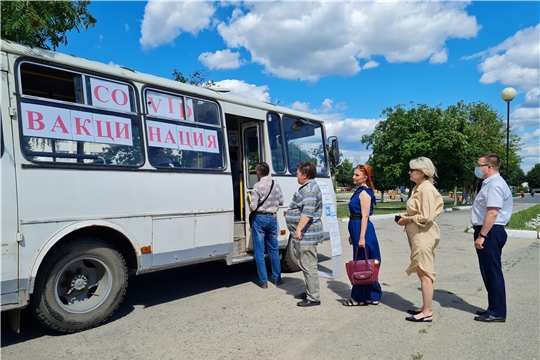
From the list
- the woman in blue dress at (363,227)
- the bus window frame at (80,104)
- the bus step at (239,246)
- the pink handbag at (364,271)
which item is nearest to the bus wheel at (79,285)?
the bus window frame at (80,104)

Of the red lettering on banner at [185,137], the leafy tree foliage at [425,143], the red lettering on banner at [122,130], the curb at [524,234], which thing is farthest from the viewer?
the leafy tree foliage at [425,143]

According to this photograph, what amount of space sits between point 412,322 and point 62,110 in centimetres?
461

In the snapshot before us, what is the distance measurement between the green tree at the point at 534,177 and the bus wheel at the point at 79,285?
13411 centimetres

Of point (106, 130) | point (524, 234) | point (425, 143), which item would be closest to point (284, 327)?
point (106, 130)

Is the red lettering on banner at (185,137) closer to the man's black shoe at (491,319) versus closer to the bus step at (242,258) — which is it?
the bus step at (242,258)

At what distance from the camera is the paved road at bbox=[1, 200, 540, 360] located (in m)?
4.06

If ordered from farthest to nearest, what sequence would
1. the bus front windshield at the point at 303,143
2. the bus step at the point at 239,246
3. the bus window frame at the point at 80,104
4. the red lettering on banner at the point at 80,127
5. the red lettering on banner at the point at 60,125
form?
the bus front windshield at the point at 303,143 < the bus step at the point at 239,246 < the red lettering on banner at the point at 80,127 < the red lettering on banner at the point at 60,125 < the bus window frame at the point at 80,104

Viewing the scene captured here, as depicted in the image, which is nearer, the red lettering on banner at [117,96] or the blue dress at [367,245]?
the red lettering on banner at [117,96]

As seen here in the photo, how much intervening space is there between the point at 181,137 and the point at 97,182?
4.51 feet

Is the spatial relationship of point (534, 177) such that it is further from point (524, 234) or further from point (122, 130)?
point (122, 130)

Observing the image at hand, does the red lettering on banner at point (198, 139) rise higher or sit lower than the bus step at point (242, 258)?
higher

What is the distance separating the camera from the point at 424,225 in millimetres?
4746

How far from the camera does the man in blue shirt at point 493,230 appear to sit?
4.70 metres

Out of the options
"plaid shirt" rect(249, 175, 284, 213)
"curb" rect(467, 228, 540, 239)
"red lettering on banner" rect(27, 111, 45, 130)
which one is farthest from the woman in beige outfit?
"curb" rect(467, 228, 540, 239)
